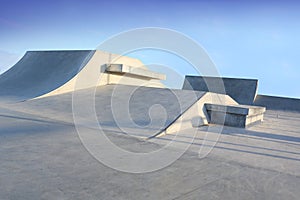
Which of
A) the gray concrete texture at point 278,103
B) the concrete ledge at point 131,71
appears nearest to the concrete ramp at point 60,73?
the concrete ledge at point 131,71

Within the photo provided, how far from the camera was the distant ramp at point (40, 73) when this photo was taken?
12.0 metres

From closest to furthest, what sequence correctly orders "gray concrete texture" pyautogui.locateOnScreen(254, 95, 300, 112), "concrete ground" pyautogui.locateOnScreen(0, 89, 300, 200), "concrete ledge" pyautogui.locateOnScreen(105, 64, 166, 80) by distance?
1. "concrete ground" pyautogui.locateOnScreen(0, 89, 300, 200)
2. "concrete ledge" pyautogui.locateOnScreen(105, 64, 166, 80)
3. "gray concrete texture" pyautogui.locateOnScreen(254, 95, 300, 112)

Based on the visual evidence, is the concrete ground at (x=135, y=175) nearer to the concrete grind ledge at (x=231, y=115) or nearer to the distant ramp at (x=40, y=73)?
the concrete grind ledge at (x=231, y=115)

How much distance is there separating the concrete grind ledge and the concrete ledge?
626 centimetres

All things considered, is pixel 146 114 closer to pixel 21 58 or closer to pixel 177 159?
pixel 177 159

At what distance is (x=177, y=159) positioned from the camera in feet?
13.1

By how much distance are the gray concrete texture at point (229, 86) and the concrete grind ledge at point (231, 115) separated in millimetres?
8448

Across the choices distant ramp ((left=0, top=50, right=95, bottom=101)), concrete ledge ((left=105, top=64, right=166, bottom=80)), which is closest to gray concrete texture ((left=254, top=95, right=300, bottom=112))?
concrete ledge ((left=105, top=64, right=166, bottom=80))

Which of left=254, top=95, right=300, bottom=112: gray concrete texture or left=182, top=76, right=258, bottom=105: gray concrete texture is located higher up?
left=182, top=76, right=258, bottom=105: gray concrete texture

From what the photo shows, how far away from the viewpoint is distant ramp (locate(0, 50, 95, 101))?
1198 cm

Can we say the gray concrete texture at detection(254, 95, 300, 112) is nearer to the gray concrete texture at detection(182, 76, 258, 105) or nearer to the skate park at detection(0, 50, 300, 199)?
the gray concrete texture at detection(182, 76, 258, 105)

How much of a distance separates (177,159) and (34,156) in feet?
7.91

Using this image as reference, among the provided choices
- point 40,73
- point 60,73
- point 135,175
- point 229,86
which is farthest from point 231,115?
point 40,73

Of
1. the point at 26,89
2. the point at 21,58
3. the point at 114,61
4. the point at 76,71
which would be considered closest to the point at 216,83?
the point at 114,61
